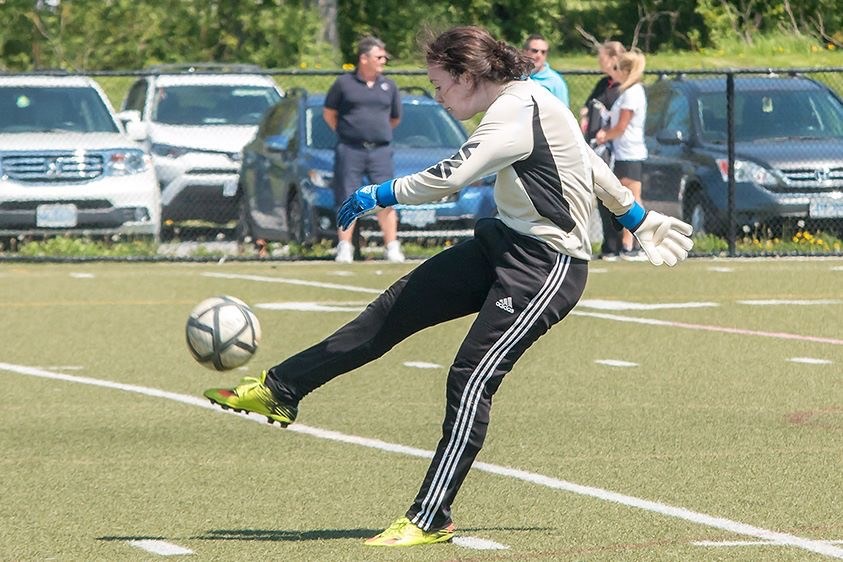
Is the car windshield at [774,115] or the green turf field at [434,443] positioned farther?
the car windshield at [774,115]

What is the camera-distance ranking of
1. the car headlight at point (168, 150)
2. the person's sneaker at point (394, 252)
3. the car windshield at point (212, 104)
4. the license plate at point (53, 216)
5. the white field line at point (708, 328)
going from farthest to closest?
1. the car windshield at point (212, 104)
2. the car headlight at point (168, 150)
3. the license plate at point (53, 216)
4. the person's sneaker at point (394, 252)
5. the white field line at point (708, 328)

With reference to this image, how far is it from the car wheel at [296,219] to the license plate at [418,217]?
1.05 m

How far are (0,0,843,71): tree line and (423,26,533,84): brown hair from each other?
1188 inches

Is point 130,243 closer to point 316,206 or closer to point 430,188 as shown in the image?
point 316,206

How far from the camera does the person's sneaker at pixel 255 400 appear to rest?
7.23 m

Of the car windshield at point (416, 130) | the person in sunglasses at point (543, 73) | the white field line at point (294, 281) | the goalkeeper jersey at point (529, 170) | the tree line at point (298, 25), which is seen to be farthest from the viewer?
the tree line at point (298, 25)

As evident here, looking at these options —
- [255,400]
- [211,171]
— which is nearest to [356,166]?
[211,171]

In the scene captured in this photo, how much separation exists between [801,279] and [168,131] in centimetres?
833

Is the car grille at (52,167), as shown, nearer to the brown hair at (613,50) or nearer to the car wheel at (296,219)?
the car wheel at (296,219)

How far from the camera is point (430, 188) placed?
22.3 ft

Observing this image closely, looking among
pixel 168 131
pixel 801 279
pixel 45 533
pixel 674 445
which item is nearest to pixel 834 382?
pixel 674 445

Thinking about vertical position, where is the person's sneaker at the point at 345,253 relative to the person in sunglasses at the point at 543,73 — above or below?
below

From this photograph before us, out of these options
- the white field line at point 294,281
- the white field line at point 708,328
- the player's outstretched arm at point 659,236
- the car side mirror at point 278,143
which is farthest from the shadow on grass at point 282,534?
the car side mirror at point 278,143

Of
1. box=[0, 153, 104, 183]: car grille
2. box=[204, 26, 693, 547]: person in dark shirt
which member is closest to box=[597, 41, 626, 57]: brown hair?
box=[0, 153, 104, 183]: car grille
